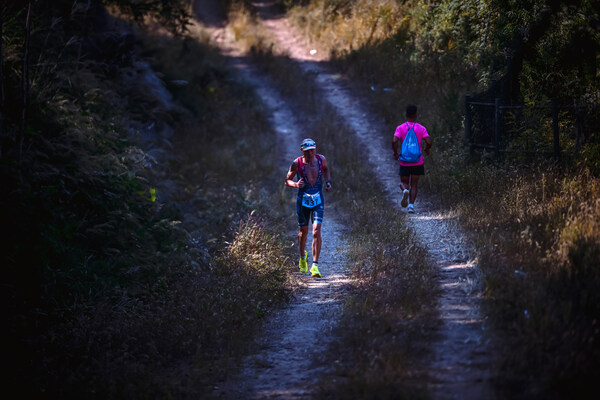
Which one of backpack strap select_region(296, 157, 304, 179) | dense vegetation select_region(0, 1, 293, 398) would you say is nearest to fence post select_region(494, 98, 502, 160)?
backpack strap select_region(296, 157, 304, 179)

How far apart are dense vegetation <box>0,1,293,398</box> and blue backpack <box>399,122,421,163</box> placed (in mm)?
3007

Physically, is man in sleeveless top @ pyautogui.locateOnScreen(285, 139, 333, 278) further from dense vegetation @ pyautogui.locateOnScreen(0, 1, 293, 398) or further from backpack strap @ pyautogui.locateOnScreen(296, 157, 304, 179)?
dense vegetation @ pyautogui.locateOnScreen(0, 1, 293, 398)

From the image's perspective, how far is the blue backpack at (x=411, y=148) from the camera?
1008cm

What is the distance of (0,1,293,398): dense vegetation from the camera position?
232 inches

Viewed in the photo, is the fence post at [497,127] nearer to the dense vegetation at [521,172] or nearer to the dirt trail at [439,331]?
the dense vegetation at [521,172]

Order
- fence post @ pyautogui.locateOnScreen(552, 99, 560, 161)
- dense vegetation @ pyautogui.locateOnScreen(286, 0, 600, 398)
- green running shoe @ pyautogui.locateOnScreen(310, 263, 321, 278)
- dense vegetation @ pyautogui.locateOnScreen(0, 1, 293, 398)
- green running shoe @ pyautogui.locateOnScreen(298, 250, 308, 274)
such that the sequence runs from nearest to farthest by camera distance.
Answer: dense vegetation @ pyautogui.locateOnScreen(286, 0, 600, 398), dense vegetation @ pyautogui.locateOnScreen(0, 1, 293, 398), green running shoe @ pyautogui.locateOnScreen(310, 263, 321, 278), green running shoe @ pyautogui.locateOnScreen(298, 250, 308, 274), fence post @ pyautogui.locateOnScreen(552, 99, 560, 161)

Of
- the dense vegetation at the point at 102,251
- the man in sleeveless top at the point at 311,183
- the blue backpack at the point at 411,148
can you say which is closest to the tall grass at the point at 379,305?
the man in sleeveless top at the point at 311,183

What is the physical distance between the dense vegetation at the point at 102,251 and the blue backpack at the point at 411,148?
3.01 meters

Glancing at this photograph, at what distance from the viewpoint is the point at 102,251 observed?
26.8 ft

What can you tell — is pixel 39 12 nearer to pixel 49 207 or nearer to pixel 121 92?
pixel 121 92

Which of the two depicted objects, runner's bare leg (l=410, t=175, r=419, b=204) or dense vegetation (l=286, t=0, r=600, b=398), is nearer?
dense vegetation (l=286, t=0, r=600, b=398)

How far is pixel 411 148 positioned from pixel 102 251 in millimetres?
5949

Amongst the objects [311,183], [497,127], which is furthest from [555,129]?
[311,183]

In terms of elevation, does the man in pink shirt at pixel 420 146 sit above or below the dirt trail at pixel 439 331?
above
